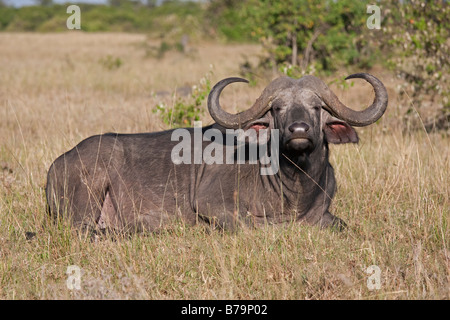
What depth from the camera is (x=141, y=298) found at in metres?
3.26

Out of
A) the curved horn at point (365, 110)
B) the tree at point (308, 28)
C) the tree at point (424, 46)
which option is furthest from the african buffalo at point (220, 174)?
the tree at point (308, 28)

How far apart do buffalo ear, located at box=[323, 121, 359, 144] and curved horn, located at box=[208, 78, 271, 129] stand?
543 millimetres

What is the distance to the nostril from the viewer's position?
12.9ft

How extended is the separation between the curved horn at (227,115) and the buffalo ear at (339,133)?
54 centimetres

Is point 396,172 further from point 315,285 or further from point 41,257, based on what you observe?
point 41,257

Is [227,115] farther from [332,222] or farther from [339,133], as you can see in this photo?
[332,222]

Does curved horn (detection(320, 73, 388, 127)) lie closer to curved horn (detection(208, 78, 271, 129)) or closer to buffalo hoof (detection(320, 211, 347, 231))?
curved horn (detection(208, 78, 271, 129))

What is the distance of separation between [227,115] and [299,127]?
2.79 feet

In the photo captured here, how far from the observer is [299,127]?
3.94 m

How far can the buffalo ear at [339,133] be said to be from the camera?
445cm

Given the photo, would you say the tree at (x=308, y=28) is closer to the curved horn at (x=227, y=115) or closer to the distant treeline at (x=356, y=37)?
the distant treeline at (x=356, y=37)

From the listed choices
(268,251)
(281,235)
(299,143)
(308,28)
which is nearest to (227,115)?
(299,143)

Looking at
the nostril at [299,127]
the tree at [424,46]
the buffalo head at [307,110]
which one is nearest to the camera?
the nostril at [299,127]
